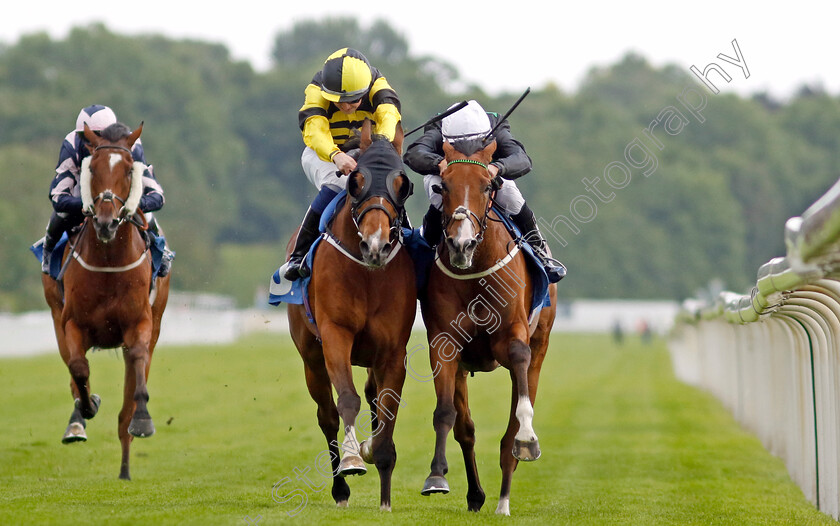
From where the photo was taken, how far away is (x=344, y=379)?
7.22m

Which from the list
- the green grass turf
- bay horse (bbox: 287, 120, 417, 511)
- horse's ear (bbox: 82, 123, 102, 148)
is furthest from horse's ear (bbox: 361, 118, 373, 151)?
horse's ear (bbox: 82, 123, 102, 148)

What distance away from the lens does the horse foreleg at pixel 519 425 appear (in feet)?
23.0

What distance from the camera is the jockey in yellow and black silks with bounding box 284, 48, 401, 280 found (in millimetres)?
8086

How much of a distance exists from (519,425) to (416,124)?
55.6 m

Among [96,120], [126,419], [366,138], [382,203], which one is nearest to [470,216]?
[382,203]

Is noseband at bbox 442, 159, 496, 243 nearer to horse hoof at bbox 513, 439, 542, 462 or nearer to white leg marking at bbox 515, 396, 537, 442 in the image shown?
white leg marking at bbox 515, 396, 537, 442

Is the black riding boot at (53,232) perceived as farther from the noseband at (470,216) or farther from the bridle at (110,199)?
the noseband at (470,216)

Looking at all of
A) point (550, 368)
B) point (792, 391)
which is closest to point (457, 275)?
point (792, 391)

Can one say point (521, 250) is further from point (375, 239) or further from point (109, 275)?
point (109, 275)

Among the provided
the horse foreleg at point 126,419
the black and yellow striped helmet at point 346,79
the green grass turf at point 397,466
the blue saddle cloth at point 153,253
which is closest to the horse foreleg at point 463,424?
the green grass turf at point 397,466

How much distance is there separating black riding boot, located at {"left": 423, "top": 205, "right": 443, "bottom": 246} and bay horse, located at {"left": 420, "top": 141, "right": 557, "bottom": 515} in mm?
204

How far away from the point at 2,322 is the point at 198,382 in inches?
346

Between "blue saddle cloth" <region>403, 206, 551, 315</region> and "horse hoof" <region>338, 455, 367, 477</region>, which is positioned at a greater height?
"blue saddle cloth" <region>403, 206, 551, 315</region>

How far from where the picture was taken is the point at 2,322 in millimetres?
28672
